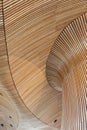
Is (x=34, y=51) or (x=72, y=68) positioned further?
(x=34, y=51)

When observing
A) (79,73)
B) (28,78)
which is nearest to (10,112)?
(28,78)

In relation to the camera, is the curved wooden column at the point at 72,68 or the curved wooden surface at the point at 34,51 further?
the curved wooden surface at the point at 34,51

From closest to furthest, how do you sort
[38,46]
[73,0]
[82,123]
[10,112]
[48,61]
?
[82,123]
[73,0]
[38,46]
[48,61]
[10,112]

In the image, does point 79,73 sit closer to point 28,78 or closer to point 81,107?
point 81,107

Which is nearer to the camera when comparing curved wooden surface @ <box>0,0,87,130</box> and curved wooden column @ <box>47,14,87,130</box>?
curved wooden column @ <box>47,14,87,130</box>
